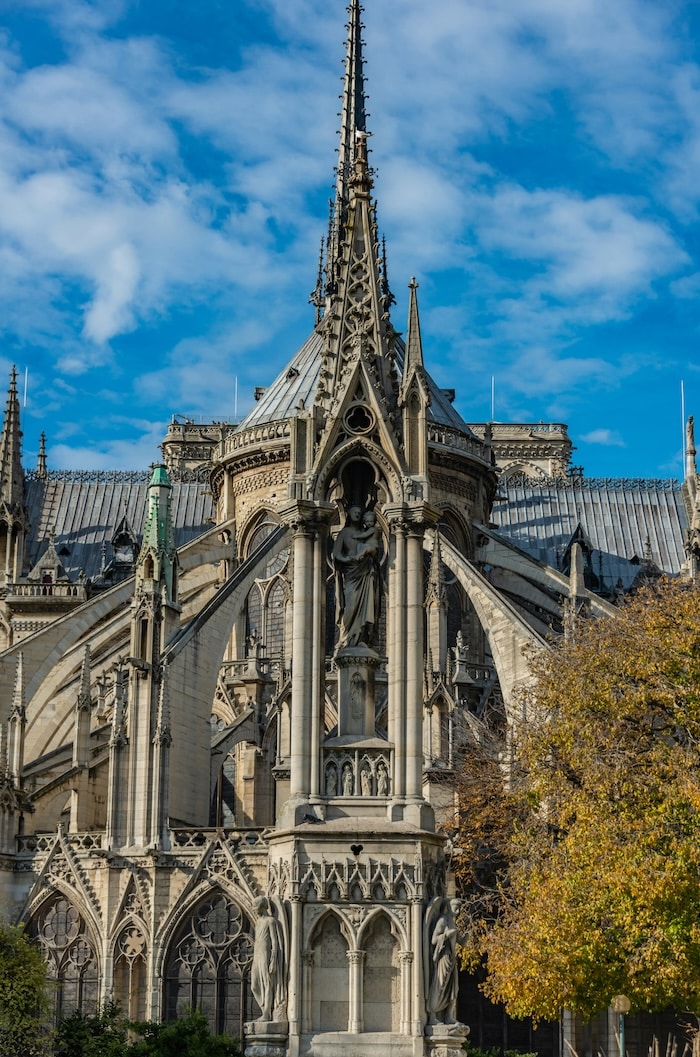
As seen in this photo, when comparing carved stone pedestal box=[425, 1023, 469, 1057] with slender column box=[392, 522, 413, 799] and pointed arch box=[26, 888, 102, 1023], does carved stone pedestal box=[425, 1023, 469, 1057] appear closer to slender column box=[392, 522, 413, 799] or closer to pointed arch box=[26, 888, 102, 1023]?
slender column box=[392, 522, 413, 799]

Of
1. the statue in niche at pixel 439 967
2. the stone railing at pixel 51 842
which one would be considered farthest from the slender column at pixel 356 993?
the stone railing at pixel 51 842

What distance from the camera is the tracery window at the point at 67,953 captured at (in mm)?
39750

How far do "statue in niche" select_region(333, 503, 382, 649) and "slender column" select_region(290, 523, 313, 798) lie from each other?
1.39ft

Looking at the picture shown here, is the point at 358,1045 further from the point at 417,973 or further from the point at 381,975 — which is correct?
the point at 417,973

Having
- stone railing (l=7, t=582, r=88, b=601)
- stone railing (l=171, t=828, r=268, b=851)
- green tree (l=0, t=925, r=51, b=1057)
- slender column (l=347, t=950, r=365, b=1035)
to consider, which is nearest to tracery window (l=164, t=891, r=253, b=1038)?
stone railing (l=171, t=828, r=268, b=851)

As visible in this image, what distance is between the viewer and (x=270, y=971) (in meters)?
18.3

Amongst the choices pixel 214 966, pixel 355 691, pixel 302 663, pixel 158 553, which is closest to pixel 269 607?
pixel 158 553

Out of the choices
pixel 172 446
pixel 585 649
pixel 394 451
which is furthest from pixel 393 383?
pixel 172 446

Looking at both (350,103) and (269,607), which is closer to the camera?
(269,607)

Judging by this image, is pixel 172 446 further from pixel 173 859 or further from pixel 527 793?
pixel 527 793

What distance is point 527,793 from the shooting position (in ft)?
99.8

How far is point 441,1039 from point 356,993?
100 cm

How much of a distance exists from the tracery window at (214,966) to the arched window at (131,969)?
2.12 ft

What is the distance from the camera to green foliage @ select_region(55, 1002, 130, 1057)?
25.9 meters
